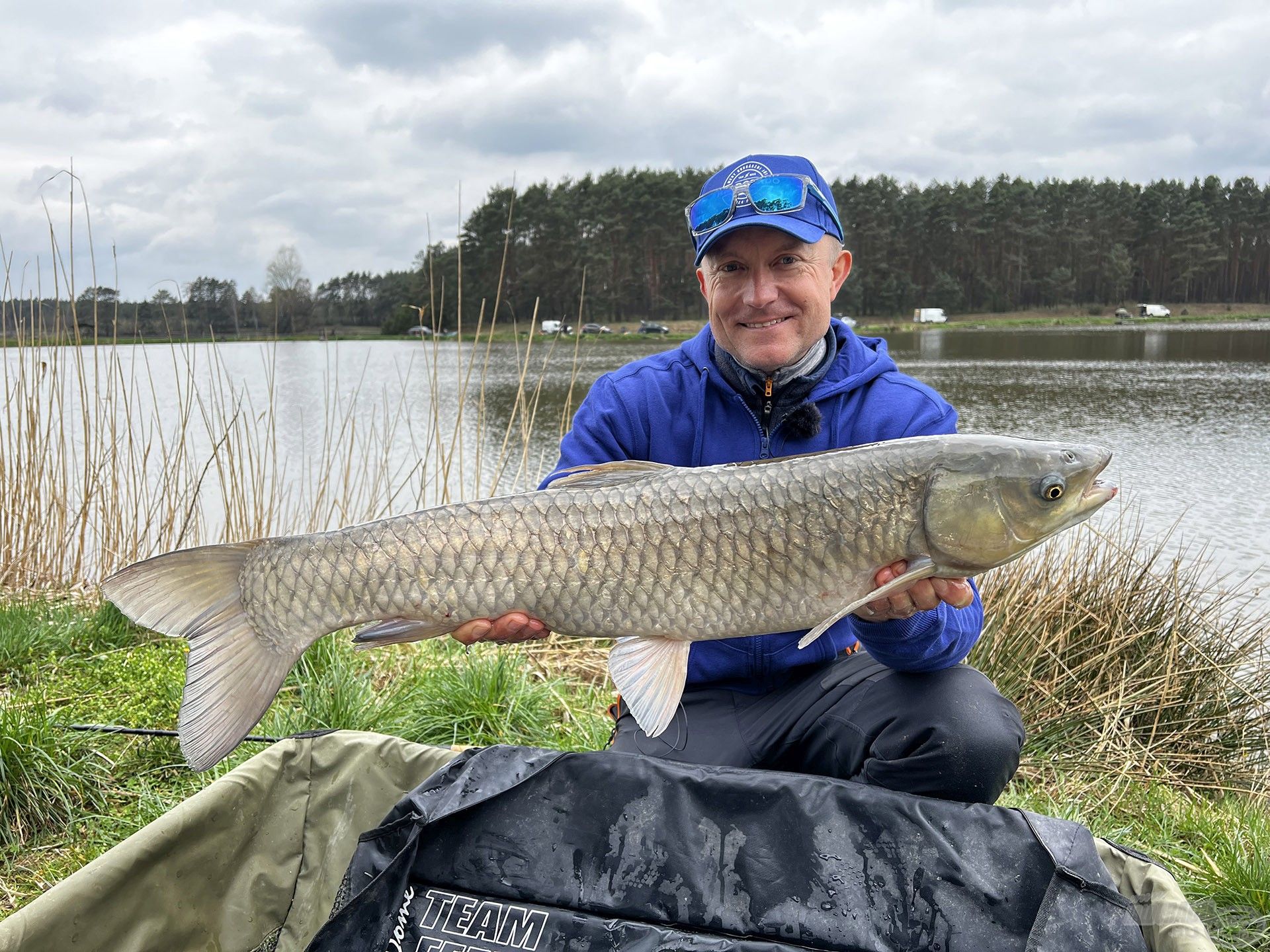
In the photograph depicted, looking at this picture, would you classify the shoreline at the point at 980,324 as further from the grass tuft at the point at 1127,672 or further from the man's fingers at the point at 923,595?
the man's fingers at the point at 923,595

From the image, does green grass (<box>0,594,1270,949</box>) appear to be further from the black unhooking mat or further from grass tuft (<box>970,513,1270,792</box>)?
the black unhooking mat

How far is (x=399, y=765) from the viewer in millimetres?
1877

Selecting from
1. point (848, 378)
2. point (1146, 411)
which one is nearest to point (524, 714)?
point (848, 378)

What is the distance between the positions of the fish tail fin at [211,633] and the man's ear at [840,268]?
4.46 ft

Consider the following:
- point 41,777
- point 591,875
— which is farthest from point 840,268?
point 41,777

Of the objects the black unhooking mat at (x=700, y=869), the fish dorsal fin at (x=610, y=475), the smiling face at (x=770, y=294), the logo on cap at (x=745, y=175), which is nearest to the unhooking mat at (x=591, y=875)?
the black unhooking mat at (x=700, y=869)

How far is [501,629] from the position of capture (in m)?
1.62

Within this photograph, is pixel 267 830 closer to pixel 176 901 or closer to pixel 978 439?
pixel 176 901

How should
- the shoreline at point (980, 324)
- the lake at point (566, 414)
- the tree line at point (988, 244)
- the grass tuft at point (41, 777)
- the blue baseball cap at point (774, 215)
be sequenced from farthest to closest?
the tree line at point (988, 244), the shoreline at point (980, 324), the lake at point (566, 414), the grass tuft at point (41, 777), the blue baseball cap at point (774, 215)

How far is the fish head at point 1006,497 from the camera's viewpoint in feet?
4.89

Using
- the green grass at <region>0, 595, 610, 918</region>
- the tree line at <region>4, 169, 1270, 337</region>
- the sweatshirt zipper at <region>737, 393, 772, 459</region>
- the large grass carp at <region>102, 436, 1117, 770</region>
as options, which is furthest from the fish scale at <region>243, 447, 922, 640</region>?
the tree line at <region>4, 169, 1270, 337</region>

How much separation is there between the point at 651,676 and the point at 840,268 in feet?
3.63

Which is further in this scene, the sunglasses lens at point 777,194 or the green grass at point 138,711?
the green grass at point 138,711

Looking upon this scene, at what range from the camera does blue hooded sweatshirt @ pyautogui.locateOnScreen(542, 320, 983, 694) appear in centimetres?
196
